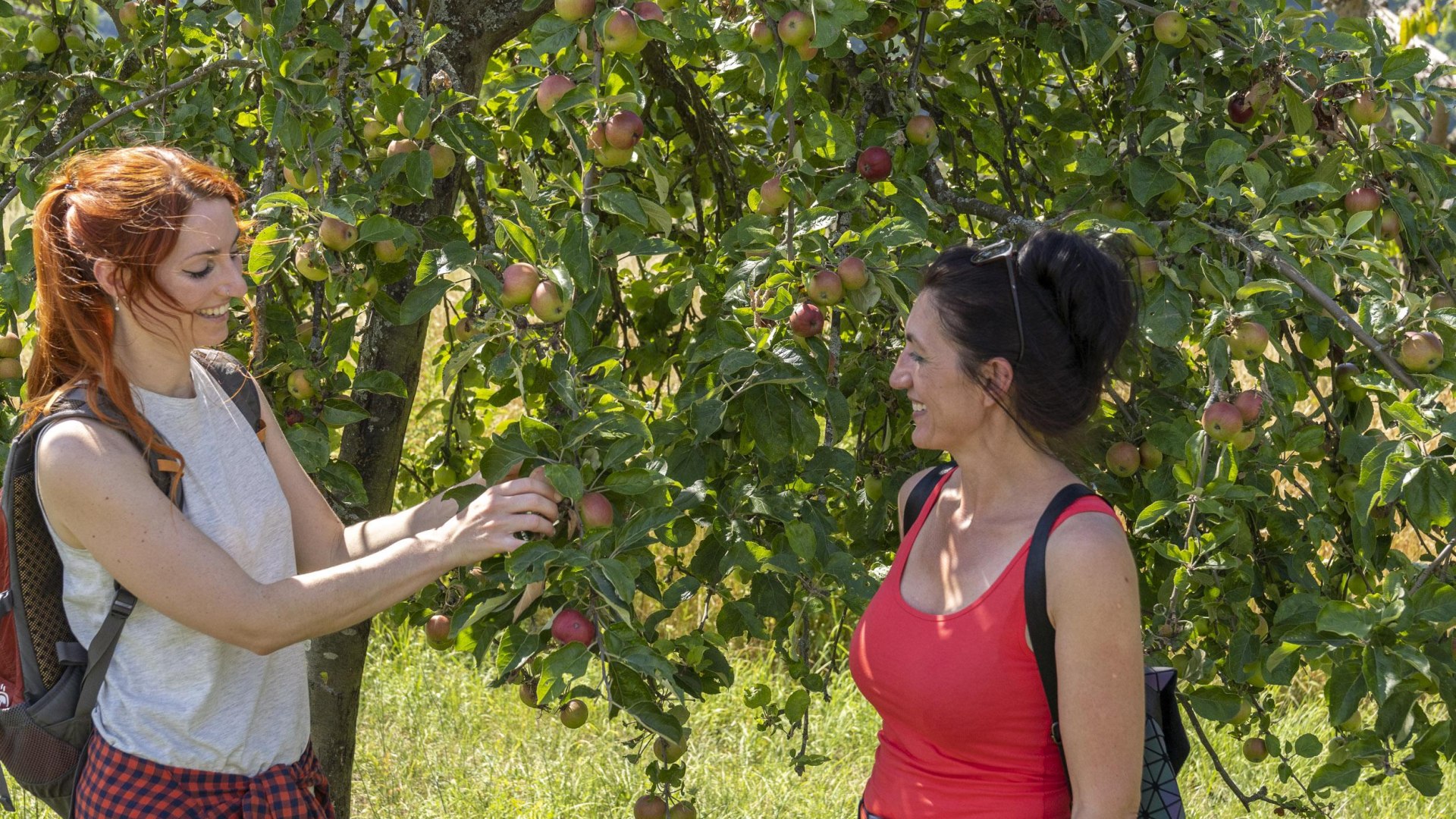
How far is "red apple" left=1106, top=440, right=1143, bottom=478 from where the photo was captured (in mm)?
1792

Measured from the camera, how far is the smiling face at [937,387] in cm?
147

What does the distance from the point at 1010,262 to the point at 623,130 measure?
0.47 metres

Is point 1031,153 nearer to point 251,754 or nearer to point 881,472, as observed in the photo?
point 881,472

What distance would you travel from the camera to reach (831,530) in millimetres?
1637

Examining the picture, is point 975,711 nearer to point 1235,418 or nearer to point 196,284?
point 1235,418

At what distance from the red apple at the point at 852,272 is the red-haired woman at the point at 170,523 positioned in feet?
1.38

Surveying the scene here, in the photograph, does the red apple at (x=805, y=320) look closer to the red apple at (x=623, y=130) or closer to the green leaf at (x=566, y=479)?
the red apple at (x=623, y=130)

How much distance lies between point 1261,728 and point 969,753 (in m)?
0.94

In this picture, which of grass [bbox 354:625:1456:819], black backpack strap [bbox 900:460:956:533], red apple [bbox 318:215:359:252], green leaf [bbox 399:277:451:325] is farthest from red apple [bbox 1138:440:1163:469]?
grass [bbox 354:625:1456:819]

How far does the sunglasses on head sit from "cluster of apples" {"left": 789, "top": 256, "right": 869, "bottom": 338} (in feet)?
0.43

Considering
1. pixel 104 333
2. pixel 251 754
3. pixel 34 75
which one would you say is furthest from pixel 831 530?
pixel 34 75

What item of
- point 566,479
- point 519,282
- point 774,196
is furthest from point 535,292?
point 774,196

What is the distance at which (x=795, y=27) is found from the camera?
1481 millimetres

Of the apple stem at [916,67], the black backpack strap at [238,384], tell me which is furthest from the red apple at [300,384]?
the apple stem at [916,67]
